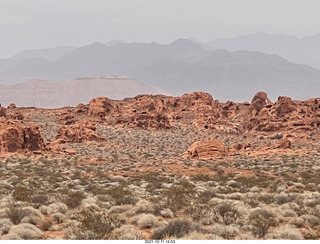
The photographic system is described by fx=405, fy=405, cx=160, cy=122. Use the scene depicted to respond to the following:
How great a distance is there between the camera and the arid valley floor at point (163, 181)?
13680 mm

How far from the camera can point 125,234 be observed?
12.7 m

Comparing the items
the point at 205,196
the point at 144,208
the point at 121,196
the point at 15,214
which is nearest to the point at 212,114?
the point at 205,196

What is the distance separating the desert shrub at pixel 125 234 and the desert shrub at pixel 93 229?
214mm

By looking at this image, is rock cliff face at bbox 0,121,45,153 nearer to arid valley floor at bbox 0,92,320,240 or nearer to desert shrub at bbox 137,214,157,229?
arid valley floor at bbox 0,92,320,240

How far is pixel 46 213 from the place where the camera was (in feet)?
55.3

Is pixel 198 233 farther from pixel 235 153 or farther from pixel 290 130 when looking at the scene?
pixel 290 130

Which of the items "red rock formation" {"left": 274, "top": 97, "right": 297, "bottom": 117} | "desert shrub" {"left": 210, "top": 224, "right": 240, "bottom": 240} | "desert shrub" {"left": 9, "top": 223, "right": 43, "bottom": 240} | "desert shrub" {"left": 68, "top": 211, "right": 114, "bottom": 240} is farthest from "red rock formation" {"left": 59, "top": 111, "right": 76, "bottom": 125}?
"desert shrub" {"left": 210, "top": 224, "right": 240, "bottom": 240}

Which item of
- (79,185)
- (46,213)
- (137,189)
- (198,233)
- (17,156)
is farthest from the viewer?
(17,156)

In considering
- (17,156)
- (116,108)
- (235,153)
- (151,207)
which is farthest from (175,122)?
(151,207)

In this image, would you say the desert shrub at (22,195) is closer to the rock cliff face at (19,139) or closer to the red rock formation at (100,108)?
the rock cliff face at (19,139)

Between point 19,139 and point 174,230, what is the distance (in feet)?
130

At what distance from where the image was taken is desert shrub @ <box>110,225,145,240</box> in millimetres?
12352

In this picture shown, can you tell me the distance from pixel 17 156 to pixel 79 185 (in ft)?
74.4

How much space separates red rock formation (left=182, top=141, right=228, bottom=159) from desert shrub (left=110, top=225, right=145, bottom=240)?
3298 centimetres
